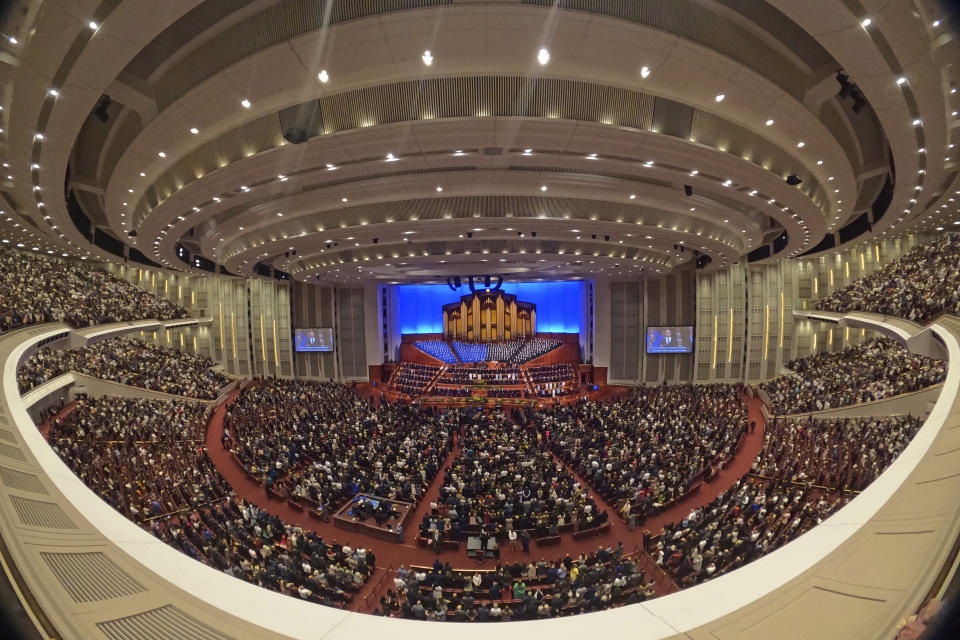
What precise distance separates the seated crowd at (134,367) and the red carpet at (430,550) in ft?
26.5

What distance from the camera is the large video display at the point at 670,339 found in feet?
86.5

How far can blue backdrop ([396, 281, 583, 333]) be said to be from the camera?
106 feet

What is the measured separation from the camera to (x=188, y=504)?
10695 millimetres

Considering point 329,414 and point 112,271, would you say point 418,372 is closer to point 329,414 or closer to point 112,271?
point 329,414

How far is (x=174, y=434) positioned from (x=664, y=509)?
16885 mm

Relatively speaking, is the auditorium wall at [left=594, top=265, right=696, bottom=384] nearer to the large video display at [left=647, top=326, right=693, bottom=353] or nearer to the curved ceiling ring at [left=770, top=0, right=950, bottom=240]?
the large video display at [left=647, top=326, right=693, bottom=353]

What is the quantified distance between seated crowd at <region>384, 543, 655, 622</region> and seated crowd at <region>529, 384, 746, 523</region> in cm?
314

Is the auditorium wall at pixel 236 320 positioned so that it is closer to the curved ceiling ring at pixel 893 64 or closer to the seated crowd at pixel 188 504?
the seated crowd at pixel 188 504

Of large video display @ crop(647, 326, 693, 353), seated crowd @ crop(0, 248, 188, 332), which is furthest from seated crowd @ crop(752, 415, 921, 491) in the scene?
seated crowd @ crop(0, 248, 188, 332)

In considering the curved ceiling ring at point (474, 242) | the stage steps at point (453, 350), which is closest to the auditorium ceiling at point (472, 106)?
the curved ceiling ring at point (474, 242)

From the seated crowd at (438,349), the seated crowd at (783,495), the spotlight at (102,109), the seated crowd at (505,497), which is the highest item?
the spotlight at (102,109)

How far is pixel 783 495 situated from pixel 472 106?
35.8 feet

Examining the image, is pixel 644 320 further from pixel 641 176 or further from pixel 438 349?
pixel 641 176

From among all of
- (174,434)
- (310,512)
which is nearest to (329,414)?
(174,434)
